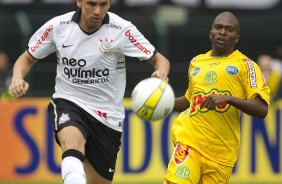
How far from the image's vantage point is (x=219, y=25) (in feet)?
29.5

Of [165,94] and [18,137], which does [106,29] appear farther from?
[18,137]

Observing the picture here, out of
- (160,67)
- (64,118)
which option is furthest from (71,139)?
(160,67)

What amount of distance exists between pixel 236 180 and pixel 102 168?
5.88 m

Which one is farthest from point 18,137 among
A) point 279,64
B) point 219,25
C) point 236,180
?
point 219,25

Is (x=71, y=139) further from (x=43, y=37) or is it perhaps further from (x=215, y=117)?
(x=215, y=117)

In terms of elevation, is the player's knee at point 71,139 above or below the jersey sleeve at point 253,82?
below

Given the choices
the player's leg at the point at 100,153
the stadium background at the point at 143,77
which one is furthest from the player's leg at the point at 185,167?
the stadium background at the point at 143,77

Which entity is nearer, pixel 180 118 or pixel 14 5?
Answer: pixel 180 118

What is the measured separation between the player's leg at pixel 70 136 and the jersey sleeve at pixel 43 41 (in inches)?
18.6

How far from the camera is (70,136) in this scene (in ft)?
28.2

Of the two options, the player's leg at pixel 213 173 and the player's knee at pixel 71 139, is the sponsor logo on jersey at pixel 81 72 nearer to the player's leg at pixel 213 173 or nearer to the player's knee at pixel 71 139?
the player's knee at pixel 71 139

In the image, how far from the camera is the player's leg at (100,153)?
912 centimetres

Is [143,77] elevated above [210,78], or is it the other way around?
[210,78]

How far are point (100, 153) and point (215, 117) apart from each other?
111 cm
